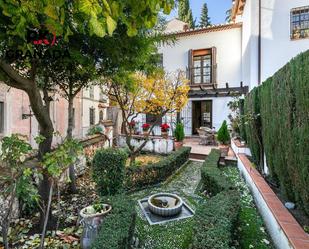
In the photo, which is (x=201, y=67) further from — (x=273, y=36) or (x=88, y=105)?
(x=88, y=105)

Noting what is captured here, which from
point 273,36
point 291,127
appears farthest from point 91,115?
point 291,127

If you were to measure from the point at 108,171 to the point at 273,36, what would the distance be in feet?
35.5

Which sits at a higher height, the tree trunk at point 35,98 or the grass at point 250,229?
the tree trunk at point 35,98

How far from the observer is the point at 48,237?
3.81 meters

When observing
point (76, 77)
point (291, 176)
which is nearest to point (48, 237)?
point (76, 77)

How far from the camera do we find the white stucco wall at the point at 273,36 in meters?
11.1

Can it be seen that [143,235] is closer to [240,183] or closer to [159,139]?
[240,183]

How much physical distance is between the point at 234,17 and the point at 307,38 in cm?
641

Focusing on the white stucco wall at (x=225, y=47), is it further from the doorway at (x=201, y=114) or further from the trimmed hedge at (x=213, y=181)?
the trimmed hedge at (x=213, y=181)

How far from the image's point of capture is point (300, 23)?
1103cm

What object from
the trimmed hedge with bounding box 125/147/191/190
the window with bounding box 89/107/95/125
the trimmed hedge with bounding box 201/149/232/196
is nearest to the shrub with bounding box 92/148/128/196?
the trimmed hedge with bounding box 125/147/191/190

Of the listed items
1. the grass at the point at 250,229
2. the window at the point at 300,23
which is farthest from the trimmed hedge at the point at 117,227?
the window at the point at 300,23

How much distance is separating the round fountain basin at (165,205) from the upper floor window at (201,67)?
1172cm

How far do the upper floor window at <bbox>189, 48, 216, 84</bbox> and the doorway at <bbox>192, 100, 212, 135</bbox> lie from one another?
153cm
